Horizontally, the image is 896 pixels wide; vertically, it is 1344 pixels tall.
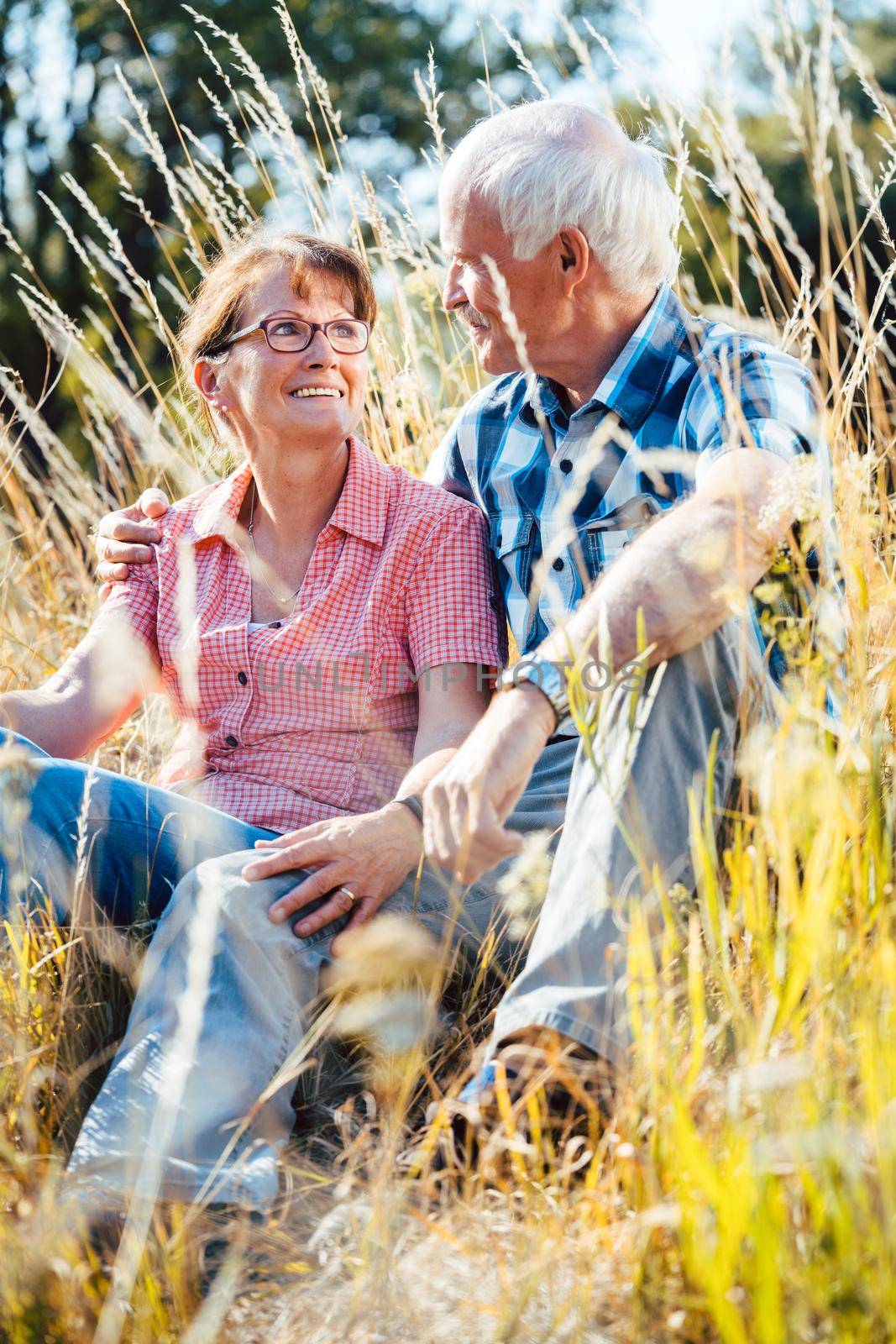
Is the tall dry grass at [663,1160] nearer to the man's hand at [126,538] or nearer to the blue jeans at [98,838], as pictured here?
the blue jeans at [98,838]

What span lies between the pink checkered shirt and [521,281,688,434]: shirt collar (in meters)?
0.32

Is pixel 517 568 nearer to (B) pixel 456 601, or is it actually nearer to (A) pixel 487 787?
(B) pixel 456 601

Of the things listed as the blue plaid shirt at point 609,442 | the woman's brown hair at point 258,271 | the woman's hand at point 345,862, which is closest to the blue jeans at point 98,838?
the woman's hand at point 345,862

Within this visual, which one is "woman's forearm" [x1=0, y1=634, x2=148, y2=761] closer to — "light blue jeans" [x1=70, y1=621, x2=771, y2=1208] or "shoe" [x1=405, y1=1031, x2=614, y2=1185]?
"light blue jeans" [x1=70, y1=621, x2=771, y2=1208]

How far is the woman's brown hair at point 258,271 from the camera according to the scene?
2.30 metres

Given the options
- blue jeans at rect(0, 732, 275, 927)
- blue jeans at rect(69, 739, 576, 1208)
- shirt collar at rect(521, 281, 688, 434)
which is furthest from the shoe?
shirt collar at rect(521, 281, 688, 434)

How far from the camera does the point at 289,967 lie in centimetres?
169

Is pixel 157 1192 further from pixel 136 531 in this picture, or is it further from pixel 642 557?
pixel 136 531

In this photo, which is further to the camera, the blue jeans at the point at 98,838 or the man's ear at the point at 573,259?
the man's ear at the point at 573,259

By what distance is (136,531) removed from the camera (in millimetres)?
2389

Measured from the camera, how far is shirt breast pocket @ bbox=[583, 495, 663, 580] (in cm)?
214

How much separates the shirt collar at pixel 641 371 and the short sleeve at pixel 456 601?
0.85 ft

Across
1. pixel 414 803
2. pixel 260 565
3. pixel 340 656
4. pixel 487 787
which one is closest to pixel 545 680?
pixel 487 787

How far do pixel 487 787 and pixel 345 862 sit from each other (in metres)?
0.41
